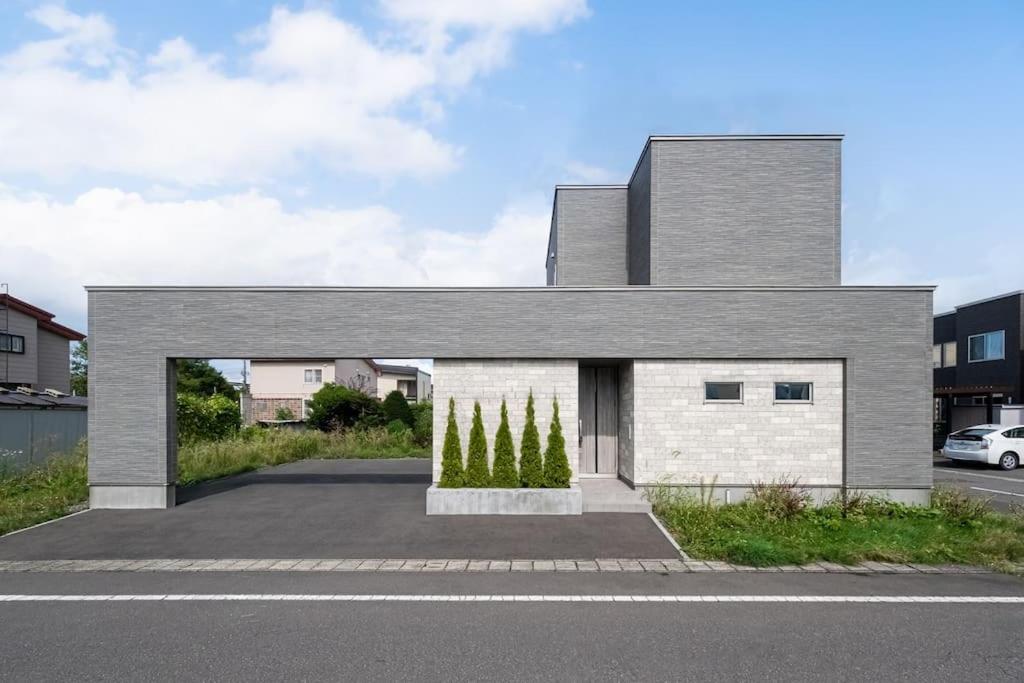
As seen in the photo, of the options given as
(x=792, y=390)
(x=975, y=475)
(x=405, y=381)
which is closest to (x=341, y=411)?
(x=792, y=390)

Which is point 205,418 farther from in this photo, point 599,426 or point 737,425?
point 737,425

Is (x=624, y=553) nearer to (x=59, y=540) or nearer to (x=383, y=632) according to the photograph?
(x=383, y=632)

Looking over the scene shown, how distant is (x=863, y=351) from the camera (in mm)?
10961

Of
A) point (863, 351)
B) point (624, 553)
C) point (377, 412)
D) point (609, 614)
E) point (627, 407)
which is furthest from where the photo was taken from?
point (377, 412)

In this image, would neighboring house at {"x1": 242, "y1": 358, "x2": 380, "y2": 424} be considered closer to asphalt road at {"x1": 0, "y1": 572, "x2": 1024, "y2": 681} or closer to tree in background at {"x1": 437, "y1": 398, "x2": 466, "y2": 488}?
tree in background at {"x1": 437, "y1": 398, "x2": 466, "y2": 488}

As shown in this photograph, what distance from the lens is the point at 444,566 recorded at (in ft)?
25.1

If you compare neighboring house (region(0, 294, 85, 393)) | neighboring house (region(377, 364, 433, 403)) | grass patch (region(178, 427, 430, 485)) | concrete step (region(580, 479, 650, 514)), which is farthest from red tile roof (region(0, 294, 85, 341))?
concrete step (region(580, 479, 650, 514))

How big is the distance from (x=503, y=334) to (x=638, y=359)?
102 inches

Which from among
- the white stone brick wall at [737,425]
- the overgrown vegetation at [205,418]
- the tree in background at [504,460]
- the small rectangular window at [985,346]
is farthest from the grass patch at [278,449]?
the small rectangular window at [985,346]

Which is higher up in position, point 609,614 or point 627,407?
point 627,407

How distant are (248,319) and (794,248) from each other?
36.8 ft

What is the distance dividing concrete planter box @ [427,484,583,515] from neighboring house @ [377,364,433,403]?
36.6m

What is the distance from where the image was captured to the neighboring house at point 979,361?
25.1m

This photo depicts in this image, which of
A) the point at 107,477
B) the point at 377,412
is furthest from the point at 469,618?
the point at 377,412
